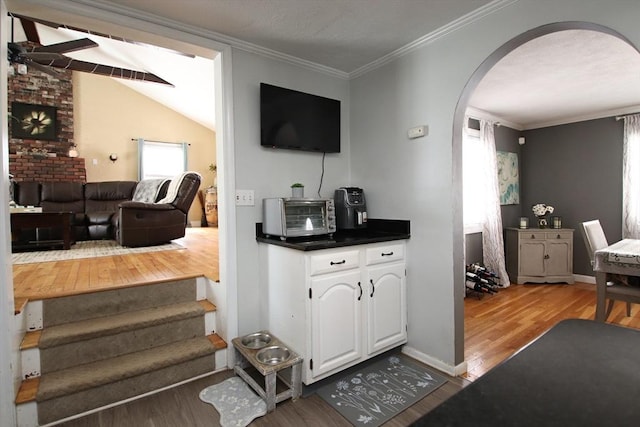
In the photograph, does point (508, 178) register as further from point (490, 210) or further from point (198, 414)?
point (198, 414)

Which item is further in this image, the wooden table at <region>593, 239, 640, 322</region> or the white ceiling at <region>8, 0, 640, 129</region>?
the wooden table at <region>593, 239, 640, 322</region>

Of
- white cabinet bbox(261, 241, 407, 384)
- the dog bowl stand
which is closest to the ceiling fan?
white cabinet bbox(261, 241, 407, 384)

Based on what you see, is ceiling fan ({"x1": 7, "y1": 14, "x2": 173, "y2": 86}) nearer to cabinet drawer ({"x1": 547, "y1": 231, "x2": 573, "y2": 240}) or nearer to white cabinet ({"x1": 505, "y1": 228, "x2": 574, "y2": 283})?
white cabinet ({"x1": 505, "y1": 228, "x2": 574, "y2": 283})

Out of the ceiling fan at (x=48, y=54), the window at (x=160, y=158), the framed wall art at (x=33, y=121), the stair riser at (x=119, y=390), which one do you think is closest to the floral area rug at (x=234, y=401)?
the stair riser at (x=119, y=390)

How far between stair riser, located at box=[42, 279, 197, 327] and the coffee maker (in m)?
1.30

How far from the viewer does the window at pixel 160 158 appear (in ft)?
22.6

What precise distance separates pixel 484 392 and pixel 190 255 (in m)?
3.46

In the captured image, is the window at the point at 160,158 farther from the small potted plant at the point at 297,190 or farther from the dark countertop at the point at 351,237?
the dark countertop at the point at 351,237

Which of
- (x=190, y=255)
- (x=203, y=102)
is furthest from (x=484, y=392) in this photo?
(x=203, y=102)

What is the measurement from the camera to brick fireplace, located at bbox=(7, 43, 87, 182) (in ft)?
18.6

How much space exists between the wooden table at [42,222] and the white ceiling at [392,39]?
3.02 metres

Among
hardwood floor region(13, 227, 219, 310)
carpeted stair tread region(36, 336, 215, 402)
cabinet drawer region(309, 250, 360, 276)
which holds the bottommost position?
carpeted stair tread region(36, 336, 215, 402)

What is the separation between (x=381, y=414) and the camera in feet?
5.53

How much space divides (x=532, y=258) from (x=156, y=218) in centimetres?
521
